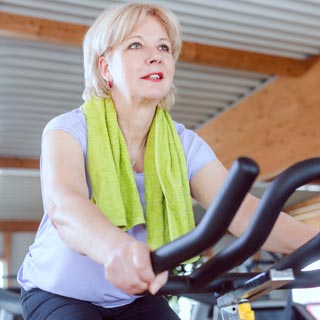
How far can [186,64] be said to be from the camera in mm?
7531

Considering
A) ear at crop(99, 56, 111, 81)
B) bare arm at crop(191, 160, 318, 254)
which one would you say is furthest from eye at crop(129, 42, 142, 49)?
bare arm at crop(191, 160, 318, 254)

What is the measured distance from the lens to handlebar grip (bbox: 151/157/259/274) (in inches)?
30.4

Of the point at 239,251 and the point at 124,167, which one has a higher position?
the point at 124,167

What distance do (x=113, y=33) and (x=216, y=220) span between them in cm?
81

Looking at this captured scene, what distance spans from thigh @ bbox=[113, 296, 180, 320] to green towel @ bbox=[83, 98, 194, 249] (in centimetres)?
14

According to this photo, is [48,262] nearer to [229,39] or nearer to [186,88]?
[229,39]

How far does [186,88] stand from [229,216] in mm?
7457

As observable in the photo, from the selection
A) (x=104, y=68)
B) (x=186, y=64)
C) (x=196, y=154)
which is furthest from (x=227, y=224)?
(x=186, y=64)

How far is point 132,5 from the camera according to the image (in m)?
1.53

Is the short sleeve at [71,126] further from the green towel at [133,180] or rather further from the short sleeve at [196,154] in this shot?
the short sleeve at [196,154]

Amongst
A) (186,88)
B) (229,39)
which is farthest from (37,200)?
(229,39)

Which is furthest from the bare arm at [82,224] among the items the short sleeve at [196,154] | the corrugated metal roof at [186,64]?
the corrugated metal roof at [186,64]

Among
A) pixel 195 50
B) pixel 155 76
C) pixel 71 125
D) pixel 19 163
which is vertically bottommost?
pixel 71 125

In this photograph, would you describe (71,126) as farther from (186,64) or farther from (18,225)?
(18,225)
